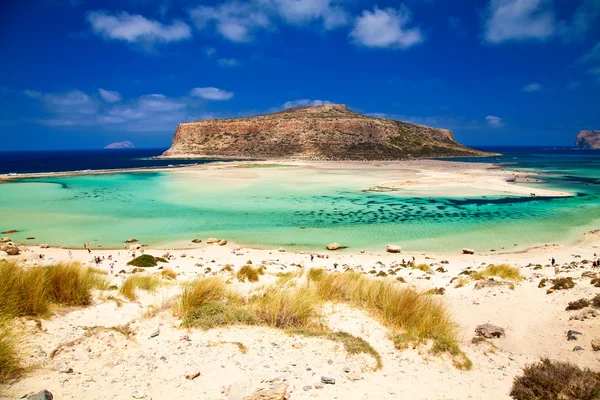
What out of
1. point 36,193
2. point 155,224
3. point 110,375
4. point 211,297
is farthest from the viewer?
point 36,193

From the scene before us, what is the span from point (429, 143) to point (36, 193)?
4237 inches

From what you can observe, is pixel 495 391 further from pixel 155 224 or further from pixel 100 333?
pixel 155 224

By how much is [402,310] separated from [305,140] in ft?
317

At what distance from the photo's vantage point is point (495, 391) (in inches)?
190

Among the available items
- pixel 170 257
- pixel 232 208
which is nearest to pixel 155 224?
pixel 232 208

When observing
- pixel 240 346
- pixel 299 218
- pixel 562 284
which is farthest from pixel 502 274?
pixel 299 218

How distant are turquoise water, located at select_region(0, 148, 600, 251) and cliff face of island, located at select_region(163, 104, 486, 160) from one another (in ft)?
198

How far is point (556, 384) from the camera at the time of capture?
4.53m

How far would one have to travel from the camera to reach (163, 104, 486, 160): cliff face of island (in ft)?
319

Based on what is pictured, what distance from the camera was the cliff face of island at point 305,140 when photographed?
97.2 m

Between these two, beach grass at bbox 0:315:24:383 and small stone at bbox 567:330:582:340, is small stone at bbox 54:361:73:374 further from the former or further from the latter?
small stone at bbox 567:330:582:340

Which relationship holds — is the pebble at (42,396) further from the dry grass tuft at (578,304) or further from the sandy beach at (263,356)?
the dry grass tuft at (578,304)

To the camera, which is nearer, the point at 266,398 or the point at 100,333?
the point at 266,398

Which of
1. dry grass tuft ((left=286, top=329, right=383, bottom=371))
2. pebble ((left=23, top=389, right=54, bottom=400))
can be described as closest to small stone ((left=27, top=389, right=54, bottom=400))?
pebble ((left=23, top=389, right=54, bottom=400))
